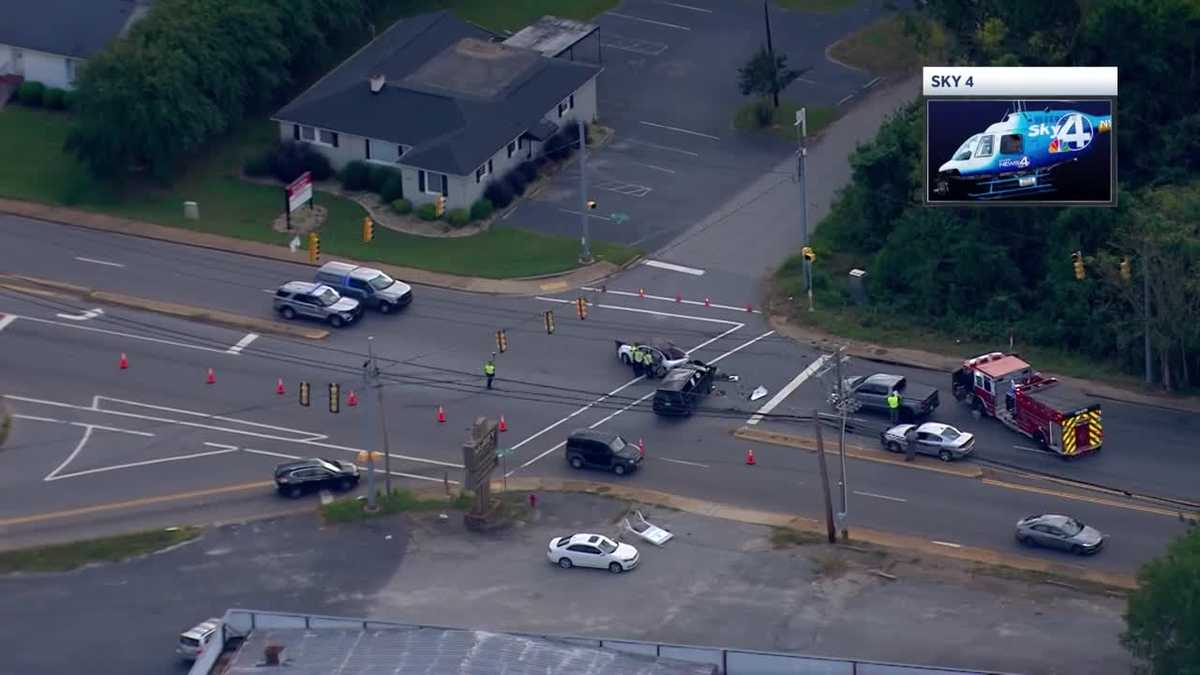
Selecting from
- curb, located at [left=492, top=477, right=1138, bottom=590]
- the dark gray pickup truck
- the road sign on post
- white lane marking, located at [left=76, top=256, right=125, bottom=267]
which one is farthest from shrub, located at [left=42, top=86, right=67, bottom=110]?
the dark gray pickup truck

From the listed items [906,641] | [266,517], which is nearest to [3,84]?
[266,517]

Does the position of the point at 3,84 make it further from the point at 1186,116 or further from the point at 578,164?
the point at 1186,116

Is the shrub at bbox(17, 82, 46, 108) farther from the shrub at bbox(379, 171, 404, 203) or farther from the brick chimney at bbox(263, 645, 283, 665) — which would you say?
the brick chimney at bbox(263, 645, 283, 665)

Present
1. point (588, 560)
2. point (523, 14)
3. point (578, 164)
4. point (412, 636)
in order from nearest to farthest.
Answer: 1. point (412, 636)
2. point (588, 560)
3. point (578, 164)
4. point (523, 14)

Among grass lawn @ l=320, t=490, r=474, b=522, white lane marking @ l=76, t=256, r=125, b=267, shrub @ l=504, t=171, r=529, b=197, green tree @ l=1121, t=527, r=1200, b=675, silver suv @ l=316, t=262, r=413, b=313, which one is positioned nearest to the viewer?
green tree @ l=1121, t=527, r=1200, b=675

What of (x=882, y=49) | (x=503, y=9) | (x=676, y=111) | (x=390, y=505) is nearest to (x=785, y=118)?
(x=676, y=111)

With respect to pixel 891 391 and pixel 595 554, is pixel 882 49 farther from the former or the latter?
pixel 595 554
